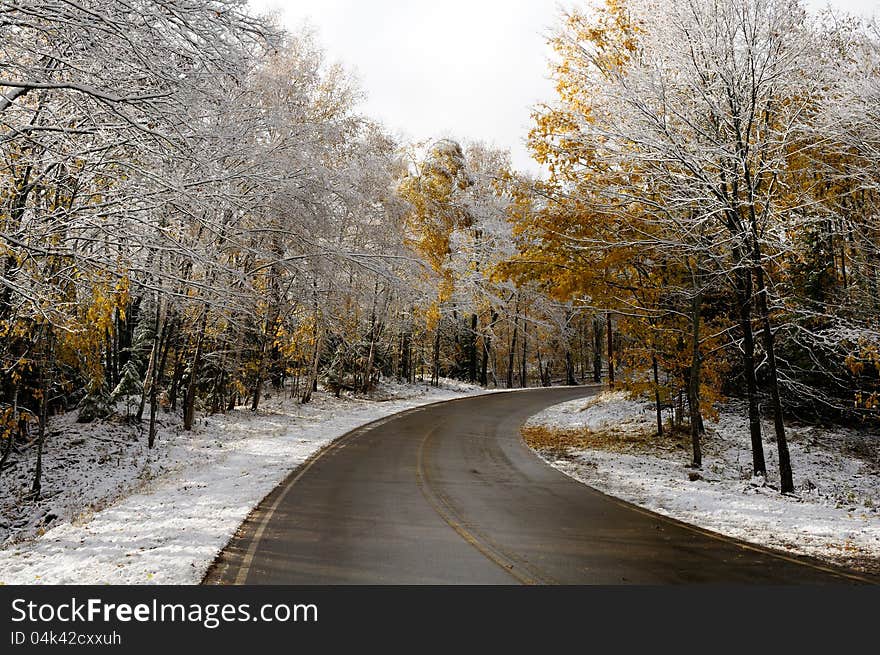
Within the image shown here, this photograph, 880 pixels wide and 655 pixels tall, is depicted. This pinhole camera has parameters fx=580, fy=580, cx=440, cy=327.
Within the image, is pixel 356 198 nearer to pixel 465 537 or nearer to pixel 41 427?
pixel 41 427

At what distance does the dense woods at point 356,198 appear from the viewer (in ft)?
21.6

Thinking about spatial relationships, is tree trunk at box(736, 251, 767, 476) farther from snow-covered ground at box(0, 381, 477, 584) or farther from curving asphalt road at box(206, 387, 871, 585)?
snow-covered ground at box(0, 381, 477, 584)

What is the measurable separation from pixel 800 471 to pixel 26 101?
17.9 metres

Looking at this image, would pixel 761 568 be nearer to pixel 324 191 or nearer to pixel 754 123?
pixel 754 123

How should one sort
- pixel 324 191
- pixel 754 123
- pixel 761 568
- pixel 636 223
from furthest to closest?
pixel 324 191 < pixel 636 223 < pixel 754 123 < pixel 761 568

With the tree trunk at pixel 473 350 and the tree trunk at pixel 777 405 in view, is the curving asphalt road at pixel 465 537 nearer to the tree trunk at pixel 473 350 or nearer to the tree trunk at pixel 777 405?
the tree trunk at pixel 777 405

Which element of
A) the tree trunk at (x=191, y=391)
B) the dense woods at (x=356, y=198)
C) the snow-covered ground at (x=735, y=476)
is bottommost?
the snow-covered ground at (x=735, y=476)

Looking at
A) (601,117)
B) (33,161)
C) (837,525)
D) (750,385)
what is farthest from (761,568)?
(33,161)

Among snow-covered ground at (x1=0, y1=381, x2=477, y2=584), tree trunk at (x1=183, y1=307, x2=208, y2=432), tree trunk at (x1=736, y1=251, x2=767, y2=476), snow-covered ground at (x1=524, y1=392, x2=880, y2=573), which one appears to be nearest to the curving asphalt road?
snow-covered ground at (x1=0, y1=381, x2=477, y2=584)

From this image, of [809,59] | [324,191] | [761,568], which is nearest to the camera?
[761,568]

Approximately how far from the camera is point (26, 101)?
8.70m

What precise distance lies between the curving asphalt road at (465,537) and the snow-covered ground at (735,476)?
0.83m

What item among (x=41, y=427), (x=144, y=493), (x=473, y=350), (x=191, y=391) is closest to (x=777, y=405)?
(x=144, y=493)

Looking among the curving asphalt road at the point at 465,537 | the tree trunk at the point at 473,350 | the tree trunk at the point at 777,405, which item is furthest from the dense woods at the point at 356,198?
the tree trunk at the point at 473,350
